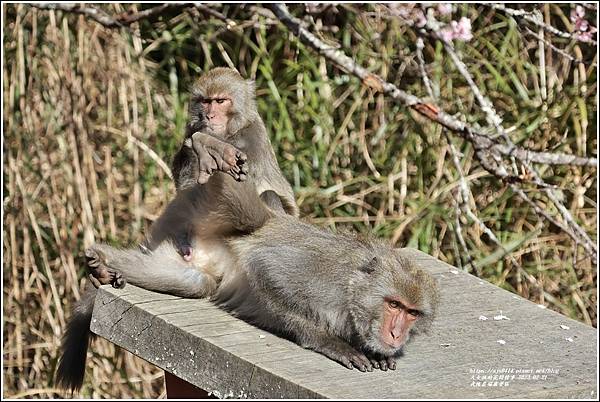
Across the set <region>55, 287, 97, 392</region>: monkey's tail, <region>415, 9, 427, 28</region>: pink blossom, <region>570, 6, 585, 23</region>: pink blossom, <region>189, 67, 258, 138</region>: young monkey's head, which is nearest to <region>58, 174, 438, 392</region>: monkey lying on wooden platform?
<region>55, 287, 97, 392</region>: monkey's tail

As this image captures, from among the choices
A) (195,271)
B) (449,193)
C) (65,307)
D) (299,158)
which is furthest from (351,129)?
(195,271)

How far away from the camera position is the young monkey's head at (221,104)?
432 centimetres

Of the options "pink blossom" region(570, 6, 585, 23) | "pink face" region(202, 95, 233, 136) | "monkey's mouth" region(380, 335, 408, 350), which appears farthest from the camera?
"pink blossom" region(570, 6, 585, 23)

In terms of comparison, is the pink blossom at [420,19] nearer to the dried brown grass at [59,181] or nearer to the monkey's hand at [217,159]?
the dried brown grass at [59,181]

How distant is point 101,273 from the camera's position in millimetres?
3854

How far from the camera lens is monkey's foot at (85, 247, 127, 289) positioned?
3852 mm

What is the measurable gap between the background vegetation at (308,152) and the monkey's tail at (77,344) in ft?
6.61

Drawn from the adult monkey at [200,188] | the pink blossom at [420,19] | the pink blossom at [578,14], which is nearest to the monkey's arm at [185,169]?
the adult monkey at [200,188]

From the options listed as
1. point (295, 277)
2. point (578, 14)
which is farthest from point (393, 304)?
point (578, 14)

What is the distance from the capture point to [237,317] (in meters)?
3.69

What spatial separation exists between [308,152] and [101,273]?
314cm

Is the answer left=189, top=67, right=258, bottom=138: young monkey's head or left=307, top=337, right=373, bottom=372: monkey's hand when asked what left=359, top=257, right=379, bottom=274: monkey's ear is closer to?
left=307, top=337, right=373, bottom=372: monkey's hand

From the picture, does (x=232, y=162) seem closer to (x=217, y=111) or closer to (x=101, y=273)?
(x=101, y=273)

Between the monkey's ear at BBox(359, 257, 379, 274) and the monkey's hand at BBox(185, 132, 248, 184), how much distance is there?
51 cm
